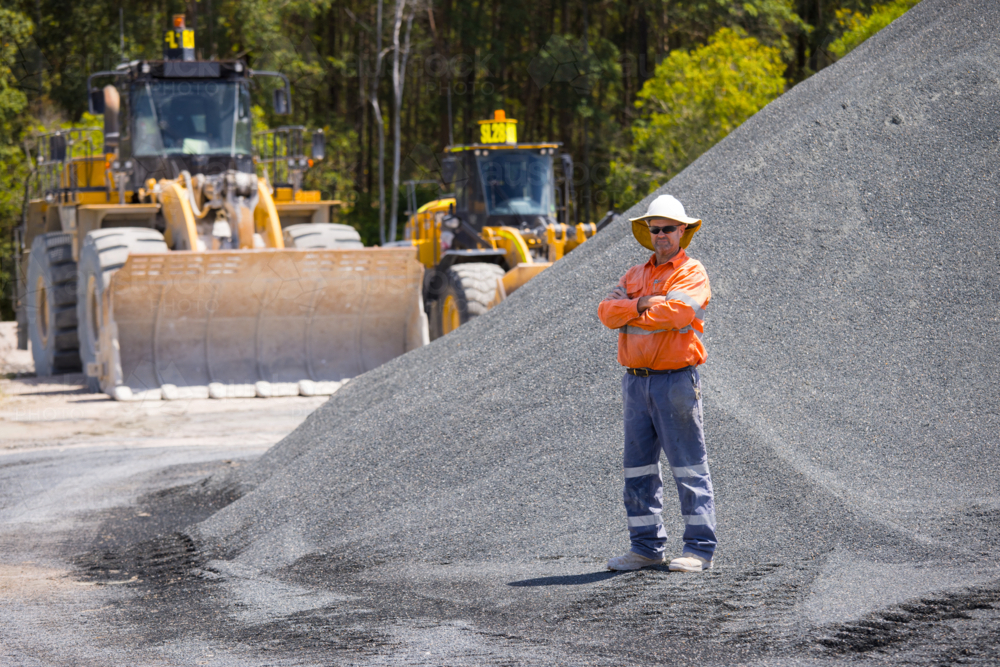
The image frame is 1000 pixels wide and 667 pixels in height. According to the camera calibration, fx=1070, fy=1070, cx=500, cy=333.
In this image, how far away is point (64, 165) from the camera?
12016mm

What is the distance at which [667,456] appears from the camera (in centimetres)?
401

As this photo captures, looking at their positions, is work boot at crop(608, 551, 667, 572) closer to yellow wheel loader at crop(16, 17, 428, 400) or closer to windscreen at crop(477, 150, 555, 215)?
yellow wheel loader at crop(16, 17, 428, 400)

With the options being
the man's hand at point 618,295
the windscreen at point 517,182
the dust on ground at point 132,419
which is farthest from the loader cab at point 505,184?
the man's hand at point 618,295

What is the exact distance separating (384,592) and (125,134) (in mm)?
8537

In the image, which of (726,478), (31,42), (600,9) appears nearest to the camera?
(726,478)

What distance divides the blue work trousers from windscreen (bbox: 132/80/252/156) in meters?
8.26

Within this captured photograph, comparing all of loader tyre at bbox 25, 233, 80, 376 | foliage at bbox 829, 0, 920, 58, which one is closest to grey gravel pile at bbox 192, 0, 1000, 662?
loader tyre at bbox 25, 233, 80, 376

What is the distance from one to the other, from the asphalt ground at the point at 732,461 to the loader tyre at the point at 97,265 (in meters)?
4.04

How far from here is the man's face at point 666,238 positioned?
13.4ft

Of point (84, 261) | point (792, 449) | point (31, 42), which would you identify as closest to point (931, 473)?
point (792, 449)

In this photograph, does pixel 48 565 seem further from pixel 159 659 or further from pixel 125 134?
pixel 125 134

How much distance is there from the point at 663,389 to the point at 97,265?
7573 mm

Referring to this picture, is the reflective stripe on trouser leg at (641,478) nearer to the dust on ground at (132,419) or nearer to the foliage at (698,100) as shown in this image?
the dust on ground at (132,419)

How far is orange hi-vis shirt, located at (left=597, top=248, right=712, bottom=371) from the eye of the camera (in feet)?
12.9
